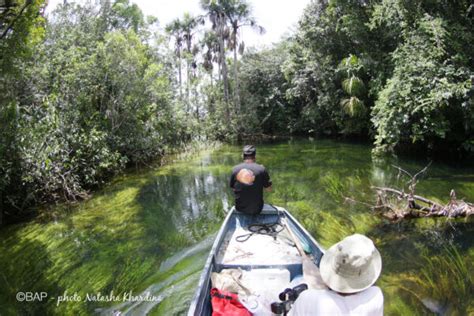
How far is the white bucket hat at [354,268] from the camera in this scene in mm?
2062

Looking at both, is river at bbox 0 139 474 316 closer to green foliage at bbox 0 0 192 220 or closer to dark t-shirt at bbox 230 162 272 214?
green foliage at bbox 0 0 192 220

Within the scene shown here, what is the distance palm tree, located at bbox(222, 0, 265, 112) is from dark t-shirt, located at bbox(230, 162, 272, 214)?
23.8 meters

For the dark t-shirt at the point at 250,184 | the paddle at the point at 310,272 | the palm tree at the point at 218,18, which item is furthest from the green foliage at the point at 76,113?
the palm tree at the point at 218,18

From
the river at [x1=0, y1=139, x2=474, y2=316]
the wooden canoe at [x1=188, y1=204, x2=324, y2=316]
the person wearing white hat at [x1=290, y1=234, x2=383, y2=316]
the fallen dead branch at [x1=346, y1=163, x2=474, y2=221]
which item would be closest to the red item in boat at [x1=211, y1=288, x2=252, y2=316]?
the wooden canoe at [x1=188, y1=204, x2=324, y2=316]

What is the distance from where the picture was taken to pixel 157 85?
1777 centimetres

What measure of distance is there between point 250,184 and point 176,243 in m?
2.70

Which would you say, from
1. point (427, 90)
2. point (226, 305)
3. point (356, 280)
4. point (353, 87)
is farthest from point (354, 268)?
point (353, 87)

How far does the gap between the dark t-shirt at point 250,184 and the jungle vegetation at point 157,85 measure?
5.69 metres

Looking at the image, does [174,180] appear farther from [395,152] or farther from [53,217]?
[395,152]

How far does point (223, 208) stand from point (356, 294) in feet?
25.3

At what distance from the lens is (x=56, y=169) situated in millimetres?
9859

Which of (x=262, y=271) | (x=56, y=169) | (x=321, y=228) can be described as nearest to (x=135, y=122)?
(x=56, y=169)

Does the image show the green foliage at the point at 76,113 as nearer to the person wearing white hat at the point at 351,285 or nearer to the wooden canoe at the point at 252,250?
the wooden canoe at the point at 252,250

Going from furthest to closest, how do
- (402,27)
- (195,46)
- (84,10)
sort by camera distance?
(195,46), (84,10), (402,27)
